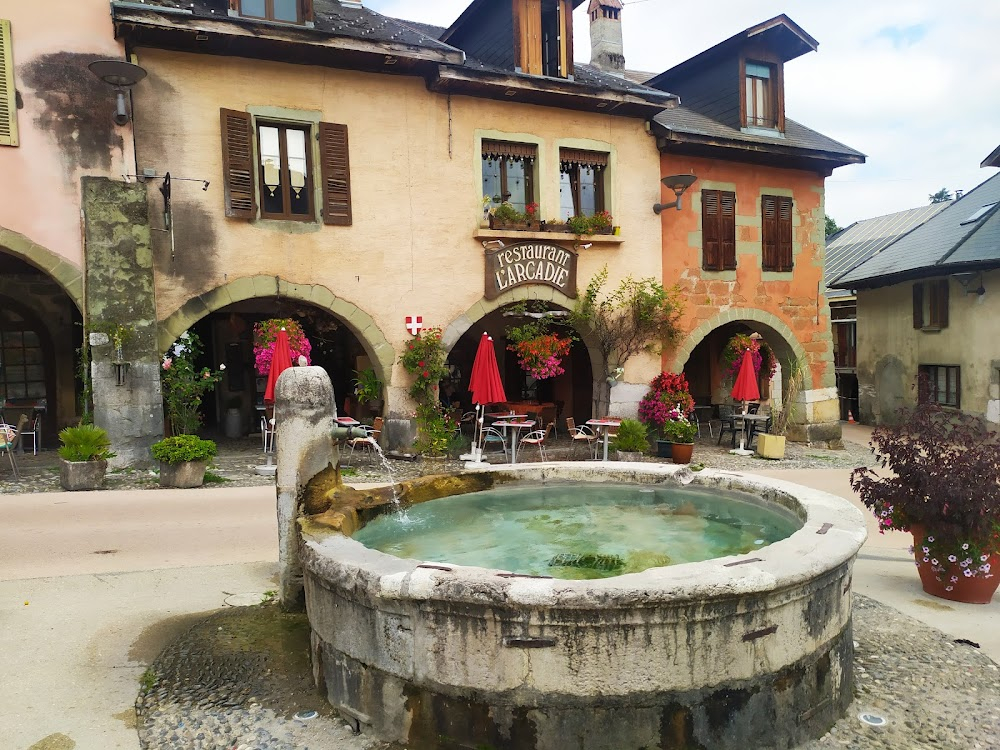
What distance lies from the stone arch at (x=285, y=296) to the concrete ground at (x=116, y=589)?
8.57ft

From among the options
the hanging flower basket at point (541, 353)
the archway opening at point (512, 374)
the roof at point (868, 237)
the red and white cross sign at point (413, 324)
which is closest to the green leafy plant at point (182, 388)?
the red and white cross sign at point (413, 324)

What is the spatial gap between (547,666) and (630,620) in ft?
1.38

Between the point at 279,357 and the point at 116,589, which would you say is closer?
the point at 116,589

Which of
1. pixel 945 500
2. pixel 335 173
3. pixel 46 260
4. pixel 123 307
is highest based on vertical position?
pixel 335 173

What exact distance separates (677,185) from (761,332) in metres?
4.22

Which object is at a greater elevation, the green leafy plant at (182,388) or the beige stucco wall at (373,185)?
the beige stucco wall at (373,185)

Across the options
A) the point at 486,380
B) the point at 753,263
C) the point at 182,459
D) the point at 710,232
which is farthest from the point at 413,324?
the point at 753,263

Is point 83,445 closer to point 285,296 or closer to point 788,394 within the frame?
point 285,296

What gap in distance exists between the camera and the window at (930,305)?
1817cm

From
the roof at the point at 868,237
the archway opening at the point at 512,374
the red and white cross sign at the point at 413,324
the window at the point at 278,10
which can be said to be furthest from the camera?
the roof at the point at 868,237

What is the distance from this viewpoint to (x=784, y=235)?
49.4 ft

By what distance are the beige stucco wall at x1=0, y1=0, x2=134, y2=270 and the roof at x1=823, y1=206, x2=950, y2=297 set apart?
2005cm

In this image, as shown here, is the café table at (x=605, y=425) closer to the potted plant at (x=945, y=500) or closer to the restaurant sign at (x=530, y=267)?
the restaurant sign at (x=530, y=267)

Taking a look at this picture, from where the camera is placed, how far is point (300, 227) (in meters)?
11.0
